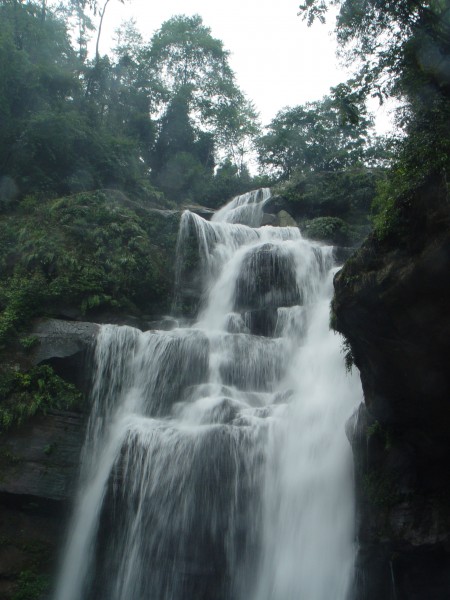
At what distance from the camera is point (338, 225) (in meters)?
21.2

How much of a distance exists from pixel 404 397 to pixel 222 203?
25.5 metres

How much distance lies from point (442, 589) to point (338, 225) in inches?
624

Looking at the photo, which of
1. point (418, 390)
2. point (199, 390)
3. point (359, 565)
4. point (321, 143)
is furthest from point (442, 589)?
point (321, 143)

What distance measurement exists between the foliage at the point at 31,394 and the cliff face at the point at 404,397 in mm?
6744

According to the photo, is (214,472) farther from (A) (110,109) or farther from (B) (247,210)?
(A) (110,109)

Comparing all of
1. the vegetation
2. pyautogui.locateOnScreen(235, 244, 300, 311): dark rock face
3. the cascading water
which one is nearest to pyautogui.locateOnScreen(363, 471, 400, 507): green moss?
the cascading water

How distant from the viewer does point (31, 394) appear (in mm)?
11438

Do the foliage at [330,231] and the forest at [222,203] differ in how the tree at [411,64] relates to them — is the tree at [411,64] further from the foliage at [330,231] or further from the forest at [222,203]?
the foliage at [330,231]

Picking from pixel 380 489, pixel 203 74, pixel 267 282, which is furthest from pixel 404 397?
pixel 203 74

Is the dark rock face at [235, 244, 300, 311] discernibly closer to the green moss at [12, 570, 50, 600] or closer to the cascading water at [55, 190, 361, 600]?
the cascading water at [55, 190, 361, 600]

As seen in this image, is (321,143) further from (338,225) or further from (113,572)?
(113,572)

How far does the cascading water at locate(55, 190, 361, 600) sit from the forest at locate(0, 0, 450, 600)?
542 millimetres

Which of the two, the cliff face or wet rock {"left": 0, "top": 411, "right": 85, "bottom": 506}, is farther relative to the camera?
wet rock {"left": 0, "top": 411, "right": 85, "bottom": 506}

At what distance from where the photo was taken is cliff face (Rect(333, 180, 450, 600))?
6.27 meters
